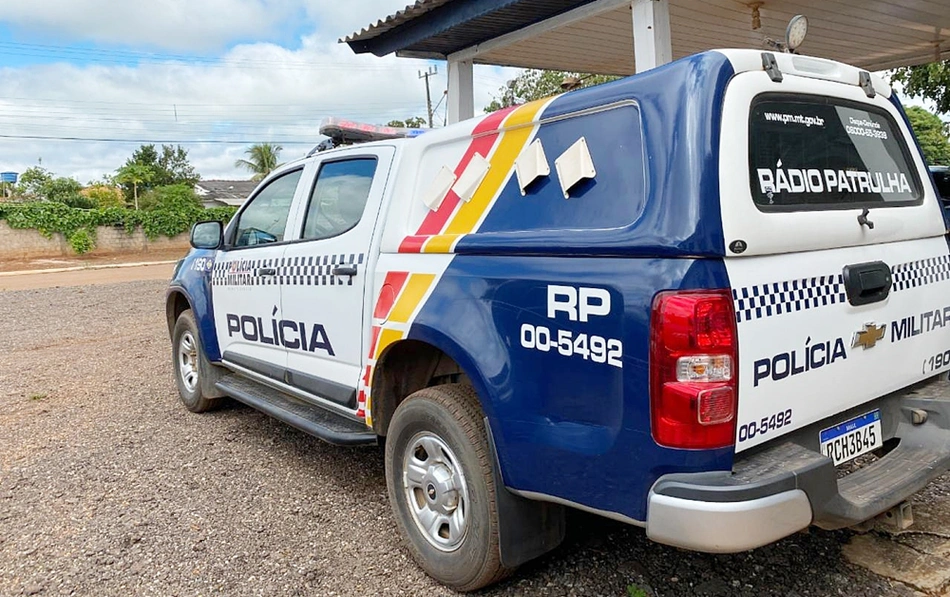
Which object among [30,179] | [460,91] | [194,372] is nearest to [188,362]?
[194,372]

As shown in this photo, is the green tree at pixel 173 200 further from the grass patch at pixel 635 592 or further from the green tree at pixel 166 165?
the grass patch at pixel 635 592

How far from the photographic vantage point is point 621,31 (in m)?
6.62

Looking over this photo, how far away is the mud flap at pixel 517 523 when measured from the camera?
2559 mm

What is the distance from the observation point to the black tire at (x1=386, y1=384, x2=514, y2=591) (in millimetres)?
2604

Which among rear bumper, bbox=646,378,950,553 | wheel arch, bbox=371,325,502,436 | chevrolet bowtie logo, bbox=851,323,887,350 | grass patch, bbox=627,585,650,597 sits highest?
chevrolet bowtie logo, bbox=851,323,887,350

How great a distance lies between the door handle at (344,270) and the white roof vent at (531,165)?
1104 mm

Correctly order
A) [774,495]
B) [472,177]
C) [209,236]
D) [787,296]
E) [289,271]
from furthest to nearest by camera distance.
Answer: [209,236] → [289,271] → [472,177] → [787,296] → [774,495]

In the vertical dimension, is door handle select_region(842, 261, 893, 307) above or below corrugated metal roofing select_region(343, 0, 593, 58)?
below

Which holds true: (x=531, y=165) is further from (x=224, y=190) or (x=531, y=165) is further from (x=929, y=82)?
(x=224, y=190)

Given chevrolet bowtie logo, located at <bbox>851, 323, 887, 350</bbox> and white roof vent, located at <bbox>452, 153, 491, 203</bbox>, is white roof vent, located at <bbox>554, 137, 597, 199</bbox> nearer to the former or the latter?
white roof vent, located at <bbox>452, 153, 491, 203</bbox>

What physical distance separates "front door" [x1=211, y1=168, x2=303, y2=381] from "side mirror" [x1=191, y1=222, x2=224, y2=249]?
8 centimetres

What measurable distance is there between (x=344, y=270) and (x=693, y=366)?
1893 millimetres

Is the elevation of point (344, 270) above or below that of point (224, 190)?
below

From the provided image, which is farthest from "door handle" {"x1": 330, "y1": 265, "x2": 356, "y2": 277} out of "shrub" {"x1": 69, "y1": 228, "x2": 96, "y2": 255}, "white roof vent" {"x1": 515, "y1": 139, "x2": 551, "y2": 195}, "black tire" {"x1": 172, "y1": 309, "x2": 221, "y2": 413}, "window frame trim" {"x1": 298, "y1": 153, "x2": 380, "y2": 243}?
"shrub" {"x1": 69, "y1": 228, "x2": 96, "y2": 255}
